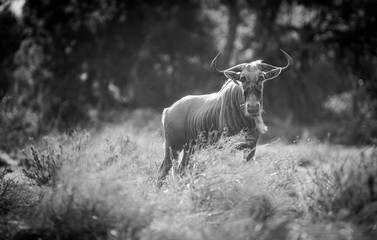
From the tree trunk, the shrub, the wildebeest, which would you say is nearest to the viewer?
the shrub

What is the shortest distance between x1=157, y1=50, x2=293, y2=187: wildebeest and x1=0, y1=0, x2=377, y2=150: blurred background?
35.1ft

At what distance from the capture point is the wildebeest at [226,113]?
6.41 m

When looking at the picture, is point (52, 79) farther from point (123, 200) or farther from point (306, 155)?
point (123, 200)

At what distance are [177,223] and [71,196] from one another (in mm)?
1239

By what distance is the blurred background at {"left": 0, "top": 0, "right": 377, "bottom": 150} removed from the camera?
1980 cm

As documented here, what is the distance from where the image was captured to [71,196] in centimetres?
461

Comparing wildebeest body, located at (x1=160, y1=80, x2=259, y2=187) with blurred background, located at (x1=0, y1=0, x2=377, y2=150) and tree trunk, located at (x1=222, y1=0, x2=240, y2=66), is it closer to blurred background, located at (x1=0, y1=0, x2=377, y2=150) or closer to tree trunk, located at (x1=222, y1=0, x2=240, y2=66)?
blurred background, located at (x1=0, y1=0, x2=377, y2=150)

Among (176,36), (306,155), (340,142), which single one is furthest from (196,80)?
(306,155)

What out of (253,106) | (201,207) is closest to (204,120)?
(253,106)

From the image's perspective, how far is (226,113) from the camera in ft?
22.2

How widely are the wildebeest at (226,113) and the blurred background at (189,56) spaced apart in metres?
10.7

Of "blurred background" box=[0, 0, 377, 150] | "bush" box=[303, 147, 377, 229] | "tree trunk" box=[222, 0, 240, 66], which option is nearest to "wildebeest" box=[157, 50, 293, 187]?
"bush" box=[303, 147, 377, 229]

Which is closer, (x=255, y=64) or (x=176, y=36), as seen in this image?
(x=255, y=64)

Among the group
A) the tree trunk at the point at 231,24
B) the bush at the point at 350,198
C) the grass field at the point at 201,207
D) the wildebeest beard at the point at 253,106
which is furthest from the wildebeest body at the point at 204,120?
the tree trunk at the point at 231,24
